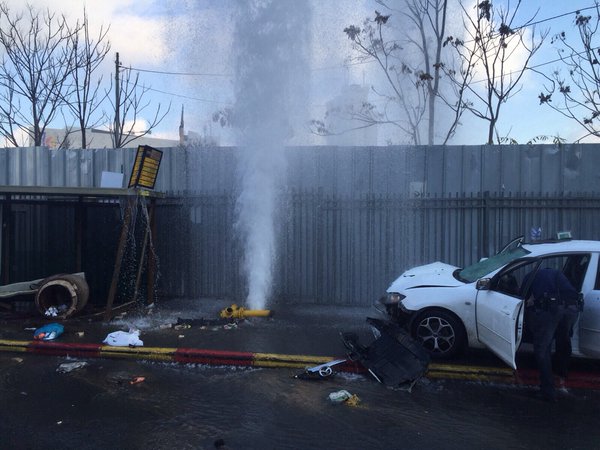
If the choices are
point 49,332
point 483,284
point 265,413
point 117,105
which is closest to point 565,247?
point 483,284

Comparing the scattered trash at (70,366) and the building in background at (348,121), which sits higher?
the building in background at (348,121)

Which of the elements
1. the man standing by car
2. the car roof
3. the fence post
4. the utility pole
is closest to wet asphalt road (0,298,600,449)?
the man standing by car

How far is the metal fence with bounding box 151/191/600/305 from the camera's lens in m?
9.34

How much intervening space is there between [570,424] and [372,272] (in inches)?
203

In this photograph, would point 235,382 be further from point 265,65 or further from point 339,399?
point 265,65

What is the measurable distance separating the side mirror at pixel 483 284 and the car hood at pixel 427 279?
287 millimetres

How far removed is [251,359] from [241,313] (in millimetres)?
1976

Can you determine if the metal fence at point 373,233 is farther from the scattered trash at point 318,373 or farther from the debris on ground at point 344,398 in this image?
the debris on ground at point 344,398

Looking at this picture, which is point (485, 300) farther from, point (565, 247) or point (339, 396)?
point (339, 396)

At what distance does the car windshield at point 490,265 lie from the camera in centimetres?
626

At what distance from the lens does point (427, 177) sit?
9.70 metres

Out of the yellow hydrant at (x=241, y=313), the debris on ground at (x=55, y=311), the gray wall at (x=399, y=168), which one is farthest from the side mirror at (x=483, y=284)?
the debris on ground at (x=55, y=311)

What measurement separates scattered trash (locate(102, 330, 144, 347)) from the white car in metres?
3.41

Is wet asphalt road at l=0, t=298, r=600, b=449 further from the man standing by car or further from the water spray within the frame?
the water spray
